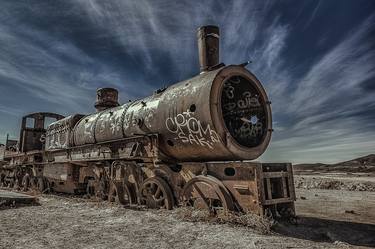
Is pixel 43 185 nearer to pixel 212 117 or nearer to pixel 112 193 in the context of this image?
pixel 112 193

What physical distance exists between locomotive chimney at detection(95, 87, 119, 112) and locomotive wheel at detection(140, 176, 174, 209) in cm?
545

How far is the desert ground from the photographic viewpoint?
14.6 ft

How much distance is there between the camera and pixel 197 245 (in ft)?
14.1

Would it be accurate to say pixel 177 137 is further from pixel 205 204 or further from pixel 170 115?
pixel 205 204

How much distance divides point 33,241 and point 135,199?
13.7 feet

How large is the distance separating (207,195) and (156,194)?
1.85 metres

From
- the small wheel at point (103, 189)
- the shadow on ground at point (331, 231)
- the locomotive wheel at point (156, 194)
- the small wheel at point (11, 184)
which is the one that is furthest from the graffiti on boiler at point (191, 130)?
the small wheel at point (11, 184)

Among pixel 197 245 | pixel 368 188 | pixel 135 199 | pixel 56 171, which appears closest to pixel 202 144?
pixel 197 245

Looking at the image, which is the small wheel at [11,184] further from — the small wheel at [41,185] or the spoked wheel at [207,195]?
the spoked wheel at [207,195]

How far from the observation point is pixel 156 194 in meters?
7.58

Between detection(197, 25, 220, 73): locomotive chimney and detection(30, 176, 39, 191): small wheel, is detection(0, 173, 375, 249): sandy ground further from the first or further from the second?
detection(30, 176, 39, 191): small wheel

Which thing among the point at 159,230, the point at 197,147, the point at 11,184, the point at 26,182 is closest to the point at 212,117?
the point at 197,147

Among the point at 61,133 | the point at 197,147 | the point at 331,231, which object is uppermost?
the point at 61,133

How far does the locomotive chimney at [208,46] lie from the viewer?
7418 millimetres
